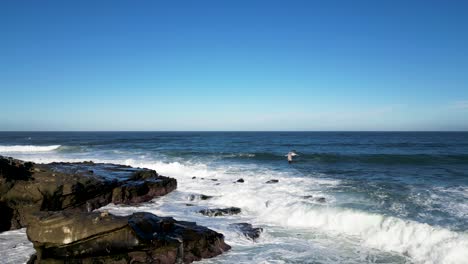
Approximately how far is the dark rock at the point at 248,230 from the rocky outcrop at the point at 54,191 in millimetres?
5996

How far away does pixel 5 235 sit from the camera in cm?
1041

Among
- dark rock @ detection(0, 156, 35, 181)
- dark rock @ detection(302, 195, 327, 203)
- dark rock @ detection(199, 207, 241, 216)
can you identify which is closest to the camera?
dark rock @ detection(0, 156, 35, 181)

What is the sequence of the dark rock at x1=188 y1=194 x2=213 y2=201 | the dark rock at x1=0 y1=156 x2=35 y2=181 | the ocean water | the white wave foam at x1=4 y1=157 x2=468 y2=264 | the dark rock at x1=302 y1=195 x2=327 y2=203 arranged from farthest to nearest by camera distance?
the dark rock at x1=188 y1=194 x2=213 y2=201, the dark rock at x1=302 y1=195 x2=327 y2=203, the dark rock at x1=0 y1=156 x2=35 y2=181, the white wave foam at x1=4 y1=157 x2=468 y2=264, the ocean water

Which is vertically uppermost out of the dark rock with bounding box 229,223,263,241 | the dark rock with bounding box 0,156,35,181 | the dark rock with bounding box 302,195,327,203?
the dark rock with bounding box 0,156,35,181

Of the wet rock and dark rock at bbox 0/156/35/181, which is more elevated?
dark rock at bbox 0/156/35/181

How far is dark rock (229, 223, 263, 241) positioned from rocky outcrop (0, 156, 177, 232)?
236 inches

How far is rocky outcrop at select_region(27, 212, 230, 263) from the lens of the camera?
7.50m

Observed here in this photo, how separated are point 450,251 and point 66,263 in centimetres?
984

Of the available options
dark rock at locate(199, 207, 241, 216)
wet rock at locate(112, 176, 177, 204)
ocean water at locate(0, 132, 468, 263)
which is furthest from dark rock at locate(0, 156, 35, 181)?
dark rock at locate(199, 207, 241, 216)

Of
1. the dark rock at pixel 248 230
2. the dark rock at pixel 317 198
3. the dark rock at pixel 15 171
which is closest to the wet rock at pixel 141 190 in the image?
the dark rock at pixel 15 171

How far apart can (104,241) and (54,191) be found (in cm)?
628

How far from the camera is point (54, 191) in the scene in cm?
1257

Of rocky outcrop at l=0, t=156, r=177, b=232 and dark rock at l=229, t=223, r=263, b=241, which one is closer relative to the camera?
dark rock at l=229, t=223, r=263, b=241

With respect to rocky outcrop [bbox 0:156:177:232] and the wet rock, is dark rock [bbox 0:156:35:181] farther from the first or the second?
the wet rock
